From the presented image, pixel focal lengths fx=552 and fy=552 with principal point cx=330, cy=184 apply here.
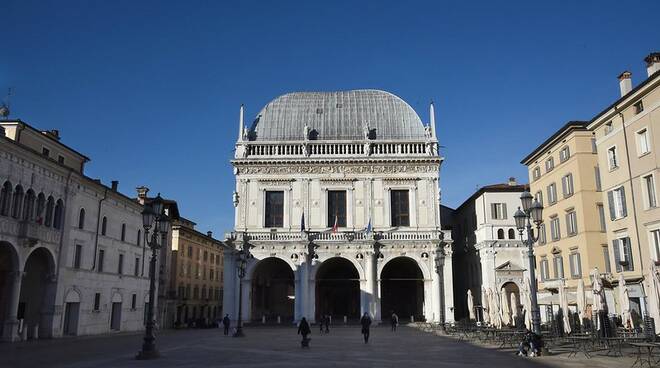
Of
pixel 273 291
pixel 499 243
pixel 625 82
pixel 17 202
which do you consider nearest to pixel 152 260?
pixel 17 202

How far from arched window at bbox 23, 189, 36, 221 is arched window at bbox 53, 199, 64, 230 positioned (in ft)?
9.75

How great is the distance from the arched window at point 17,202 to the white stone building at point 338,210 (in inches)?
864

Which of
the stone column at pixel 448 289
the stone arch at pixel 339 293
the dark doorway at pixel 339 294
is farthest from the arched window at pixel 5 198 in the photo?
the stone column at pixel 448 289

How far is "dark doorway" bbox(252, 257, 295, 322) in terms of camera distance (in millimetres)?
55250

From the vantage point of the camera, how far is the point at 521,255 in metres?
51.2

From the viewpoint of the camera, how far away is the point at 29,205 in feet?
107

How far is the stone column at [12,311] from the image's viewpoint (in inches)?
1226

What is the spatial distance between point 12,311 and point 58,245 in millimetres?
5629

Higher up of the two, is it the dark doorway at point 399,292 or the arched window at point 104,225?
the arched window at point 104,225

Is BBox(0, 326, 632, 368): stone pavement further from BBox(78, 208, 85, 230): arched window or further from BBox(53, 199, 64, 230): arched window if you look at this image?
BBox(78, 208, 85, 230): arched window

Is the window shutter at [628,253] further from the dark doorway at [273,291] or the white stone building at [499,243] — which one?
the dark doorway at [273,291]

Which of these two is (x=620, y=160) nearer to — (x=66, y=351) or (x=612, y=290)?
(x=612, y=290)

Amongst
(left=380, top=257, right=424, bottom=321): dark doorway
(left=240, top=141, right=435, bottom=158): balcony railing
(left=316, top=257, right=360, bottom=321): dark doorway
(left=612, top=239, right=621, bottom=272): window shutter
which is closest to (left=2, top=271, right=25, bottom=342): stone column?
(left=240, top=141, right=435, bottom=158): balcony railing

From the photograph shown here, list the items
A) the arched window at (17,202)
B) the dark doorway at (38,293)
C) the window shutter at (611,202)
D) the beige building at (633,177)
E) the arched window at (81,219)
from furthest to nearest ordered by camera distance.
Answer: the arched window at (81,219) → the dark doorway at (38,293) → the window shutter at (611,202) → the arched window at (17,202) → the beige building at (633,177)
